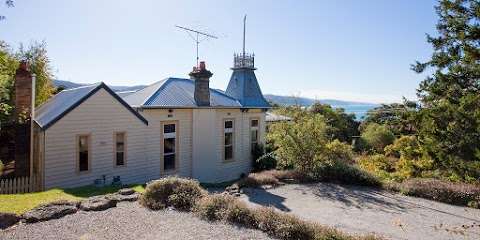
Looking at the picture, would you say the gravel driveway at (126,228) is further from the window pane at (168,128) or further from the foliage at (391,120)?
the foliage at (391,120)

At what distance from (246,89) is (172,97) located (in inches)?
226

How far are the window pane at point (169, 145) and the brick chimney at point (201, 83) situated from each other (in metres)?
2.66

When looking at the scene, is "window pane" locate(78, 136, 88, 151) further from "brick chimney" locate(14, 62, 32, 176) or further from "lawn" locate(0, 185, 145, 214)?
"brick chimney" locate(14, 62, 32, 176)

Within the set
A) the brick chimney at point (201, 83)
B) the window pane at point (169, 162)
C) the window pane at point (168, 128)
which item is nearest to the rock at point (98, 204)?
the window pane at point (169, 162)

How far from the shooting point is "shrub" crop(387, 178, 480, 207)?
14.4 meters

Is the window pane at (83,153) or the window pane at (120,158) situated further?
the window pane at (120,158)

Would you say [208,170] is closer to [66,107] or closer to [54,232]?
[66,107]

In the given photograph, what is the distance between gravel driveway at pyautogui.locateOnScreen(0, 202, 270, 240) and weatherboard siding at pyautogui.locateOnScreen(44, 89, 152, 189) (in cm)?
546

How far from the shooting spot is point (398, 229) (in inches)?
410

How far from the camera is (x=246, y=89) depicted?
2400cm

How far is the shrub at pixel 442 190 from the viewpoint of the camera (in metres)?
14.4

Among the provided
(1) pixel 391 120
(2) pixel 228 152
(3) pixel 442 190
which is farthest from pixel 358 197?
(1) pixel 391 120

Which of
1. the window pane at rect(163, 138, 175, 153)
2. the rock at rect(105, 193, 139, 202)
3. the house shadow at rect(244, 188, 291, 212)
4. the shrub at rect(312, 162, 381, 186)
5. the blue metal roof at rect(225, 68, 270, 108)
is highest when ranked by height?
the blue metal roof at rect(225, 68, 270, 108)

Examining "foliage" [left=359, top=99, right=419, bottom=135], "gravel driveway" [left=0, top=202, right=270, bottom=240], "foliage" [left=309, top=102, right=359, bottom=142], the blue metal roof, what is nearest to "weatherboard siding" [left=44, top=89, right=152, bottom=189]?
"gravel driveway" [left=0, top=202, right=270, bottom=240]
